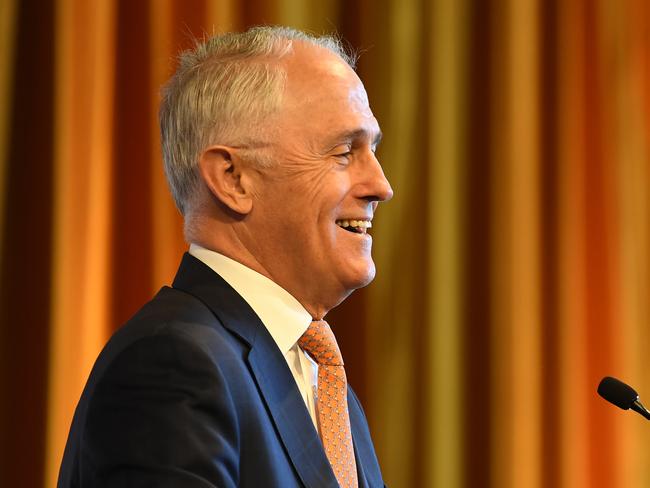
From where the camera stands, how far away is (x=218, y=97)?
139 cm

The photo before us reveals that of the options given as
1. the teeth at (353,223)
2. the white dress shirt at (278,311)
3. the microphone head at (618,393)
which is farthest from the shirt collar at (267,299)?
the microphone head at (618,393)

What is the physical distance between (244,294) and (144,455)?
377 mm

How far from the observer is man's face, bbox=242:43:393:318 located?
1.38 meters

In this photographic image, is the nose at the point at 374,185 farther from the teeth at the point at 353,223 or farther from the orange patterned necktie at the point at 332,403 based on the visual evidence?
the orange patterned necktie at the point at 332,403

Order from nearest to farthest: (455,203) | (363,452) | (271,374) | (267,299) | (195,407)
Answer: (195,407) < (271,374) < (267,299) < (363,452) < (455,203)

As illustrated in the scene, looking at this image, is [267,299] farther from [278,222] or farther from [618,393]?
[618,393]

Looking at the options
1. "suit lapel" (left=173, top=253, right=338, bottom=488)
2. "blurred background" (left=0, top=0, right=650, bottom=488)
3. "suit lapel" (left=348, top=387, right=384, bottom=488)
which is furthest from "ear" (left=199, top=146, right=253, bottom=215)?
"blurred background" (left=0, top=0, right=650, bottom=488)

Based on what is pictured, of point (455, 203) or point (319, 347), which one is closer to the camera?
point (319, 347)

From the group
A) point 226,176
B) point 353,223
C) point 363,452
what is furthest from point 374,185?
point 363,452

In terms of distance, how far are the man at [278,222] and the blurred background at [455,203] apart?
79cm

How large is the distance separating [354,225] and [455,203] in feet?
3.69

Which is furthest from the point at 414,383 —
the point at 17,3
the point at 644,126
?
the point at 17,3

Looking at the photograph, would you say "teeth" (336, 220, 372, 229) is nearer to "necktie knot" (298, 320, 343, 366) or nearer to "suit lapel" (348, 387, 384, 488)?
"necktie knot" (298, 320, 343, 366)

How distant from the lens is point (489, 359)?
249 centimetres
